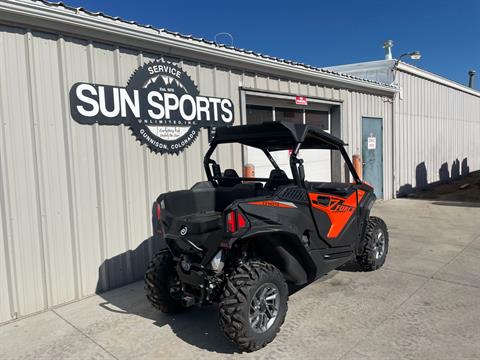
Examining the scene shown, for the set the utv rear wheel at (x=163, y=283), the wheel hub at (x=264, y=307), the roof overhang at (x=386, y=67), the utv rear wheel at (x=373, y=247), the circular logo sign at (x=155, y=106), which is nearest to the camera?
the wheel hub at (x=264, y=307)

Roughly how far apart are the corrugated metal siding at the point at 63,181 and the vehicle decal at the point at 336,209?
236cm

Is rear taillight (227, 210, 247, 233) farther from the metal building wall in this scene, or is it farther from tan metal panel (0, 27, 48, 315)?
the metal building wall

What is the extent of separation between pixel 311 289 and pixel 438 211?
6.00 metres

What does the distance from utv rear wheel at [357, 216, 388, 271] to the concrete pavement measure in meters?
0.13

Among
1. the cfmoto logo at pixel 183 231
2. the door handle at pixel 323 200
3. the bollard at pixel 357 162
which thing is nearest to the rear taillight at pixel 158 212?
the cfmoto logo at pixel 183 231

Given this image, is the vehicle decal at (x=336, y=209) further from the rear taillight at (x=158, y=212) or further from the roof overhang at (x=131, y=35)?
the roof overhang at (x=131, y=35)

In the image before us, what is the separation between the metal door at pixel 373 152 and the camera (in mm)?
10047

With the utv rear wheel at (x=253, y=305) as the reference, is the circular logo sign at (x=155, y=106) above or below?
above

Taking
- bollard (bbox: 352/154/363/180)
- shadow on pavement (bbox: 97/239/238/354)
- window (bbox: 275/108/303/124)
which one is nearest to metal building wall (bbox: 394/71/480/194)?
bollard (bbox: 352/154/363/180)

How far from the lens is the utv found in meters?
3.08

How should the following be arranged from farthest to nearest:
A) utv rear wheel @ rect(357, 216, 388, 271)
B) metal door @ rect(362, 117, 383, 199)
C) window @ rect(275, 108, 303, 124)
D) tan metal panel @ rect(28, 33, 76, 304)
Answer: metal door @ rect(362, 117, 383, 199) → window @ rect(275, 108, 303, 124) → utv rear wheel @ rect(357, 216, 388, 271) → tan metal panel @ rect(28, 33, 76, 304)

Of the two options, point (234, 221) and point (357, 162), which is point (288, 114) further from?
point (234, 221)

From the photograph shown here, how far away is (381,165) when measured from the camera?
35.4ft

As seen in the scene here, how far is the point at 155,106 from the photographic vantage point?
5109 millimetres
